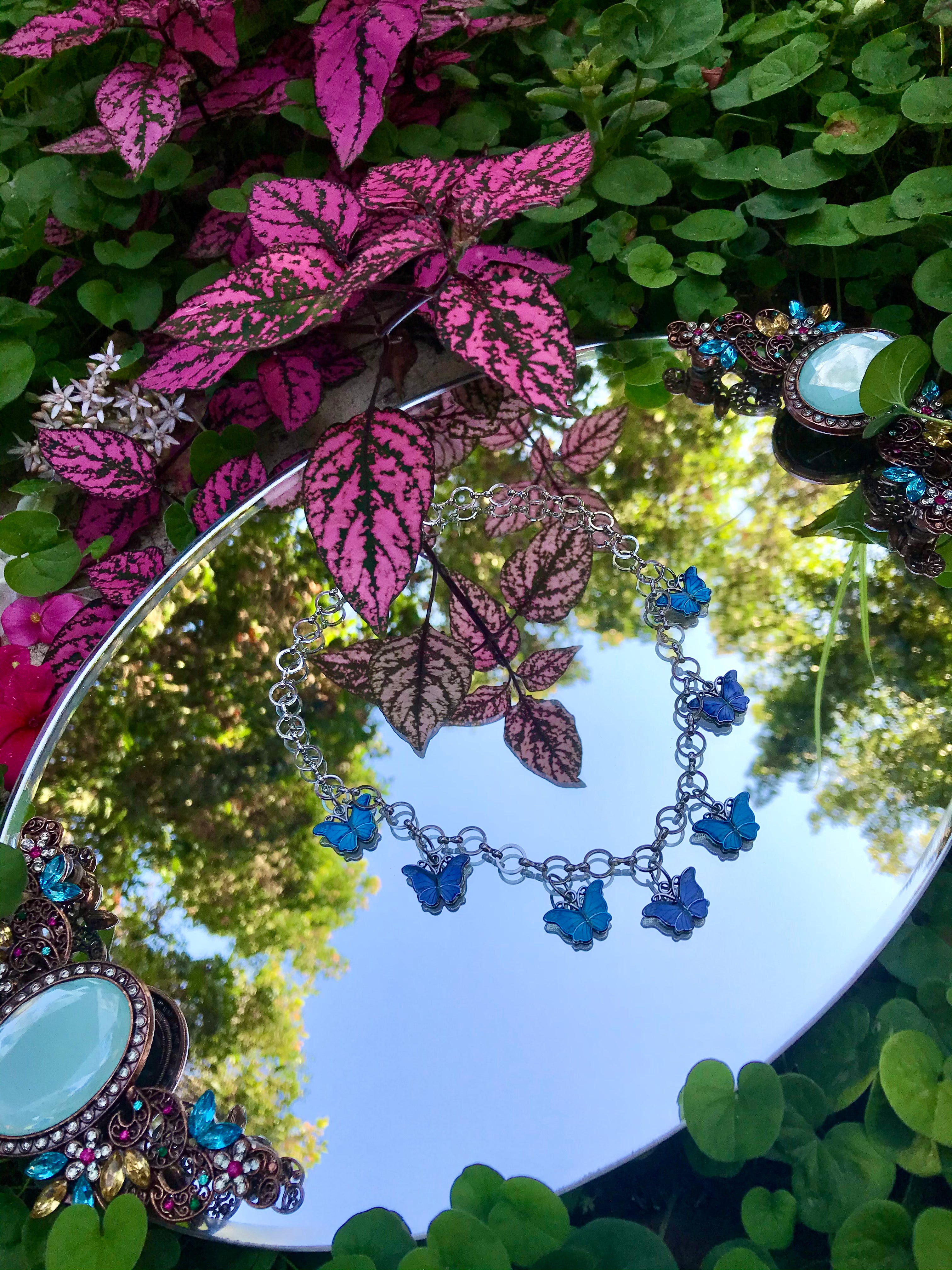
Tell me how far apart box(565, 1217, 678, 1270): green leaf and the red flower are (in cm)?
67

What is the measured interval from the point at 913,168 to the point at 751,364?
0.46m

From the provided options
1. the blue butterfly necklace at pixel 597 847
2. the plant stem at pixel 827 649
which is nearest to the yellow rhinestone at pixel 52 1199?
the blue butterfly necklace at pixel 597 847

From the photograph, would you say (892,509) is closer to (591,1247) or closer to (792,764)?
(792,764)

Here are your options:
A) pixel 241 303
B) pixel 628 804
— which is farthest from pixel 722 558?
pixel 241 303

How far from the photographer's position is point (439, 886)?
759 millimetres

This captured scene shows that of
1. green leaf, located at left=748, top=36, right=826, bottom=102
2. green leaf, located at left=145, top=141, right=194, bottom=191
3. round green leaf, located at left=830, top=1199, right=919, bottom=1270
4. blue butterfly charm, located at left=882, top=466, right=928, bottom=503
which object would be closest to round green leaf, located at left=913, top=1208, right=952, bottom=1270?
round green leaf, located at left=830, top=1199, right=919, bottom=1270

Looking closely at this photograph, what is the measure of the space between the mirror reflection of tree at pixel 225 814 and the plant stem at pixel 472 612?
0.13m

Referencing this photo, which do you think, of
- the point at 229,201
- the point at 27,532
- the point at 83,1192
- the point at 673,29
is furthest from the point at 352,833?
the point at 673,29

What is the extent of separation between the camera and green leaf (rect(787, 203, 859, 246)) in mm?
1053

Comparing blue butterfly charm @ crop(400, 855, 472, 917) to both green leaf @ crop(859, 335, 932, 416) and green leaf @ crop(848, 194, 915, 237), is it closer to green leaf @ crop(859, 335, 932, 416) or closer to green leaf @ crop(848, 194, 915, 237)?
green leaf @ crop(859, 335, 932, 416)

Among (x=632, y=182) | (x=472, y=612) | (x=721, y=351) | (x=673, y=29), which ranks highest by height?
(x=673, y=29)

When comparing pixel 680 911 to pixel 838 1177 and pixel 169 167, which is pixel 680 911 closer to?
pixel 838 1177

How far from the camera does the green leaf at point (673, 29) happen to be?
3.58 feet

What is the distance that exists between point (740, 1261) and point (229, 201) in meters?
1.16
